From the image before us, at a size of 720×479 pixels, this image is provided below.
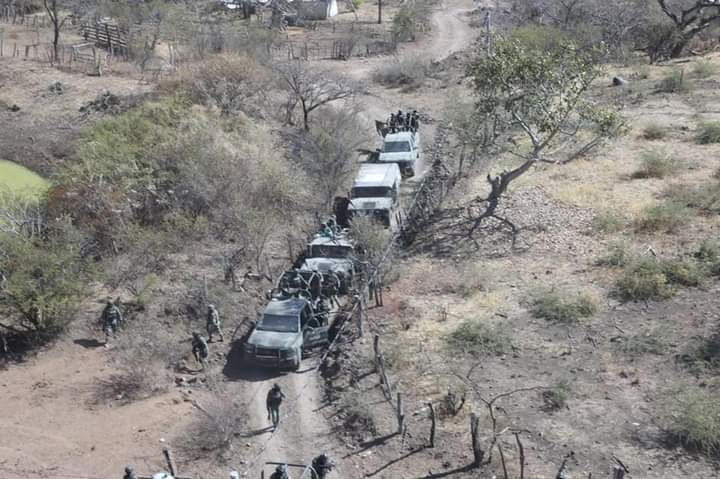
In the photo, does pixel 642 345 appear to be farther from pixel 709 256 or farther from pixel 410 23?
pixel 410 23

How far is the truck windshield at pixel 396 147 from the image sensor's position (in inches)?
1215

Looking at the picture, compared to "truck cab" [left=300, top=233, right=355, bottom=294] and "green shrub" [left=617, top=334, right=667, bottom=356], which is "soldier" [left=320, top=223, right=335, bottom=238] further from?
"green shrub" [left=617, top=334, right=667, bottom=356]

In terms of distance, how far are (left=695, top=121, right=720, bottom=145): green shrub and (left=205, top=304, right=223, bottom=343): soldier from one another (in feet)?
64.5

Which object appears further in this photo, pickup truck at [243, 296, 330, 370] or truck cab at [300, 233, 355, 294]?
truck cab at [300, 233, 355, 294]

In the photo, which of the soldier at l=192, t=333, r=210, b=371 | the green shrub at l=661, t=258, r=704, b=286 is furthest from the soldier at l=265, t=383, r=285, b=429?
the green shrub at l=661, t=258, r=704, b=286

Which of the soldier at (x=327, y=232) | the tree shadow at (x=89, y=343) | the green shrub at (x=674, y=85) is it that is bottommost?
the tree shadow at (x=89, y=343)

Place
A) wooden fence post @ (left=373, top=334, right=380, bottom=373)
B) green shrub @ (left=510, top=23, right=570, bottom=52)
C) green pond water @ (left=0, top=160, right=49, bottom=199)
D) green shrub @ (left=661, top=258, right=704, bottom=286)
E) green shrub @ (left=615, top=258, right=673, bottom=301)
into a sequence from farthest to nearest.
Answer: green shrub @ (left=510, top=23, right=570, bottom=52)
green pond water @ (left=0, top=160, right=49, bottom=199)
green shrub @ (left=661, top=258, right=704, bottom=286)
green shrub @ (left=615, top=258, right=673, bottom=301)
wooden fence post @ (left=373, top=334, right=380, bottom=373)

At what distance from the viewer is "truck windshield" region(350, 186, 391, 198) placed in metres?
26.4

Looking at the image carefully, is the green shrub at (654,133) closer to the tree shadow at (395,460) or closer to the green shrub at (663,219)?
the green shrub at (663,219)

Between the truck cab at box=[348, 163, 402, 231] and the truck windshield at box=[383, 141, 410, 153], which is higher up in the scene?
the truck windshield at box=[383, 141, 410, 153]

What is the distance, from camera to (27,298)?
19.5 metres

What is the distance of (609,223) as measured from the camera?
24047 mm

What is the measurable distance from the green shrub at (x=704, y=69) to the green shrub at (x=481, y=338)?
26166mm

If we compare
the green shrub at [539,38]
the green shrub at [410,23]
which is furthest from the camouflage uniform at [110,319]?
the green shrub at [410,23]
